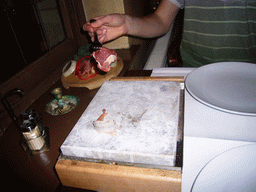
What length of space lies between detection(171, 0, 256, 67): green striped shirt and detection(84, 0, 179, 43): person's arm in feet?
0.52

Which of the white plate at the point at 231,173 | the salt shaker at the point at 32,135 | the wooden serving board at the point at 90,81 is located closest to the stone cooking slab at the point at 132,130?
the white plate at the point at 231,173

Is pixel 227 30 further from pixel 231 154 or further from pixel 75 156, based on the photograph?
pixel 75 156

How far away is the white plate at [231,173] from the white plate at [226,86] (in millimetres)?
140

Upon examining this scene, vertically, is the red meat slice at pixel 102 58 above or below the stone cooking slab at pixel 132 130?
above

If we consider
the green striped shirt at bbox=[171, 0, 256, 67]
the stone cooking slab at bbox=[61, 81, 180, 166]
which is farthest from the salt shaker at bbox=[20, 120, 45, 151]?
the green striped shirt at bbox=[171, 0, 256, 67]

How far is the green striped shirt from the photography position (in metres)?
1.25

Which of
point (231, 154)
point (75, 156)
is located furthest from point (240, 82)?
point (75, 156)

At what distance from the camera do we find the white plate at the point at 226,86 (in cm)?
57

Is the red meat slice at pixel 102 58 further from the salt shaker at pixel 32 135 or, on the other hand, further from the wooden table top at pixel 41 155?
the salt shaker at pixel 32 135

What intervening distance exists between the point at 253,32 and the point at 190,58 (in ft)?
1.63

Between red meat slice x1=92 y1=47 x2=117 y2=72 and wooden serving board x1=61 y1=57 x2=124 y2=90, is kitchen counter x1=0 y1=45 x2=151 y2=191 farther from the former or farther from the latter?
red meat slice x1=92 y1=47 x2=117 y2=72

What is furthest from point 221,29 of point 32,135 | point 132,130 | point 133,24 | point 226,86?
point 32,135

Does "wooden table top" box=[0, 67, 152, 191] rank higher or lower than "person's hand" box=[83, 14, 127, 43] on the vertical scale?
lower

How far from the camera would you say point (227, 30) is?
1319 mm
